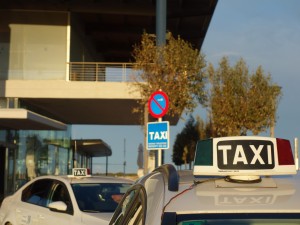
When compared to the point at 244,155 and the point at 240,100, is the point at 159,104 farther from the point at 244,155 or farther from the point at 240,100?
the point at 240,100

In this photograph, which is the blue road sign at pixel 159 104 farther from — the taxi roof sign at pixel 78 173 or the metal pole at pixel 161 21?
the metal pole at pixel 161 21

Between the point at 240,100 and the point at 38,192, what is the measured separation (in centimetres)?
1643

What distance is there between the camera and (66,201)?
315 inches

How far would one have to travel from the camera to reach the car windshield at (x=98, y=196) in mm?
7850

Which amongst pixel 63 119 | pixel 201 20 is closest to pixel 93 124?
pixel 63 119

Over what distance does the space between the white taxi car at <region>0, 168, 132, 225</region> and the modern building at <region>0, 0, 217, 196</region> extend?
10.7m

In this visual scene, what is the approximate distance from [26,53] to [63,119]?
710cm

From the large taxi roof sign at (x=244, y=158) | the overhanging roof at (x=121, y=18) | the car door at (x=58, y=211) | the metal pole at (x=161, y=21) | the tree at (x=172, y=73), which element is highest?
the overhanging roof at (x=121, y=18)

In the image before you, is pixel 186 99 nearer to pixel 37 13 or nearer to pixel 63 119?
pixel 37 13

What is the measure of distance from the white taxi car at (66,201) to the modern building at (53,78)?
10748 millimetres

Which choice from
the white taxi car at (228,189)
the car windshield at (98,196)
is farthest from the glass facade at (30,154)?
the white taxi car at (228,189)

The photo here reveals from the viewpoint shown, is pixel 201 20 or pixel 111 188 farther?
pixel 201 20

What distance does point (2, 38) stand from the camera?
25.4 meters

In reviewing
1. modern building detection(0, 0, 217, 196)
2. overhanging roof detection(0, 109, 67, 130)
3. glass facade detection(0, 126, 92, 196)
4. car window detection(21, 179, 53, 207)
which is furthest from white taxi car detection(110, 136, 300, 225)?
glass facade detection(0, 126, 92, 196)
